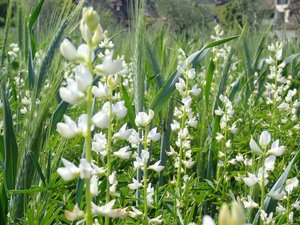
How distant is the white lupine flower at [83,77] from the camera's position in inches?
31.6

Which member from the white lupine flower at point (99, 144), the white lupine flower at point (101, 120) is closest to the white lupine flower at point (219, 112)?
the white lupine flower at point (99, 144)

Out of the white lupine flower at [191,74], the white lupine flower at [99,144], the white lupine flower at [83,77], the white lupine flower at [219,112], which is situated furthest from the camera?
Result: the white lupine flower at [219,112]

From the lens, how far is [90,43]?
2.66ft

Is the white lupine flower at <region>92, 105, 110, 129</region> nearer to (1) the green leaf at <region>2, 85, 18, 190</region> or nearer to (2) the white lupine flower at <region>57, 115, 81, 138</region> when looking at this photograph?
(2) the white lupine flower at <region>57, 115, 81, 138</region>

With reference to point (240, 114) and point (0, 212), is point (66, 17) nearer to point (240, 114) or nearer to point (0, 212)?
point (0, 212)

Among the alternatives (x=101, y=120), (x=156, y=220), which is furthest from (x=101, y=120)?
(x=156, y=220)

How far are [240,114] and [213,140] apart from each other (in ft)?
2.77

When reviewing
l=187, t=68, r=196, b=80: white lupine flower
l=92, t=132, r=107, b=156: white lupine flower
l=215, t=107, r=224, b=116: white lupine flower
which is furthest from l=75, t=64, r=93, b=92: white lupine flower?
l=215, t=107, r=224, b=116: white lupine flower

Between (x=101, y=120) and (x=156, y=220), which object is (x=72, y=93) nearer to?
(x=101, y=120)

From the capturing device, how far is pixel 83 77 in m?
0.81

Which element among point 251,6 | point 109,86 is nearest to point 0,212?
point 109,86

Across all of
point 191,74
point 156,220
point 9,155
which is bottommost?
point 156,220

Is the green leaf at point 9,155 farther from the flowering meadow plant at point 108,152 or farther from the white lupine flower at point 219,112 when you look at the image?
the white lupine flower at point 219,112

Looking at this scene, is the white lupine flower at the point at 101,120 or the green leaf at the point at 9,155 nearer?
the white lupine flower at the point at 101,120
